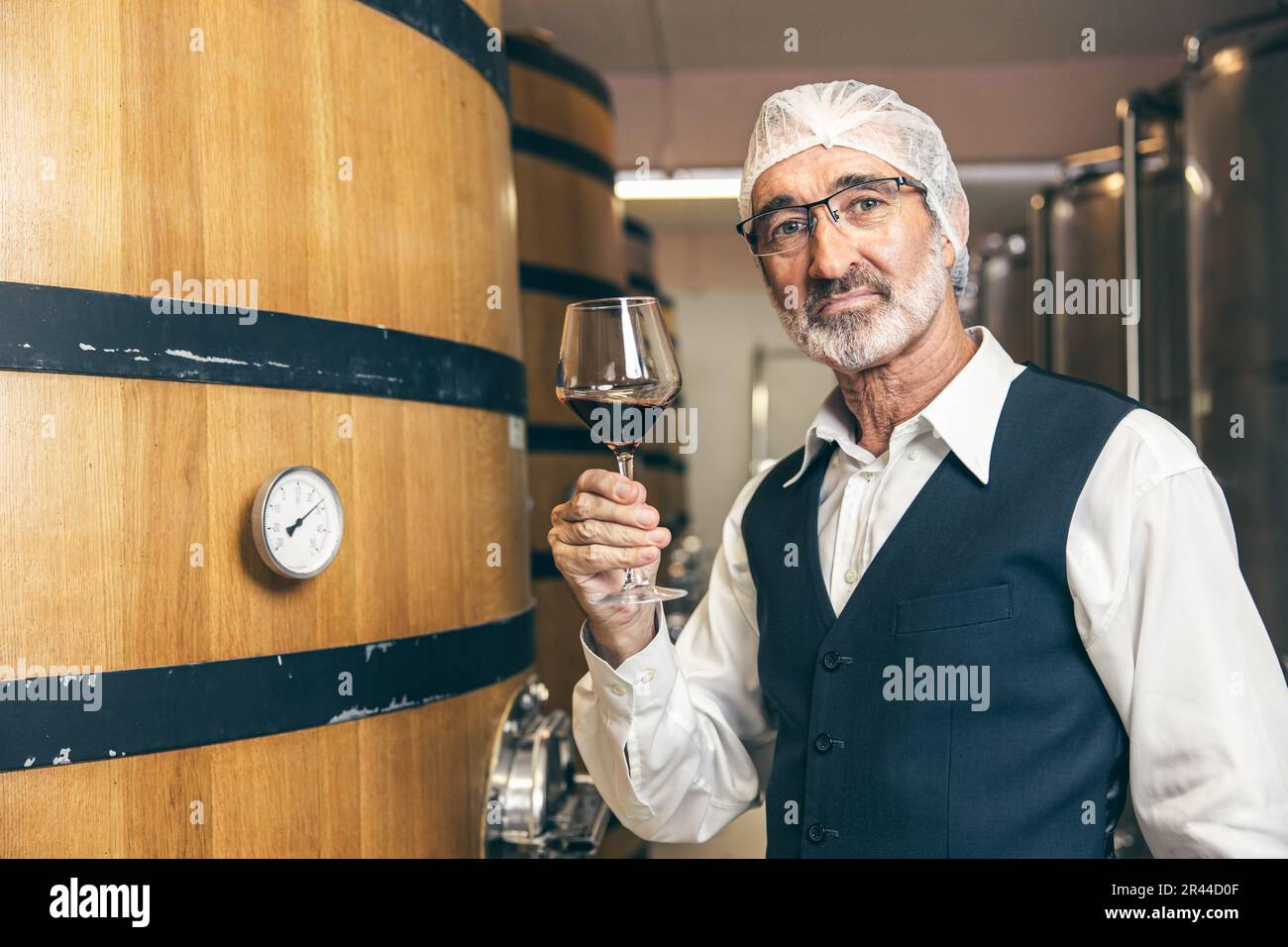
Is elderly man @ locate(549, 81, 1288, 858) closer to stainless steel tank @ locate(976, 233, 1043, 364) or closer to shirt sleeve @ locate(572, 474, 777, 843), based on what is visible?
shirt sleeve @ locate(572, 474, 777, 843)

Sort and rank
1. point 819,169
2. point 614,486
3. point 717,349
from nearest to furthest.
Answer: point 614,486, point 819,169, point 717,349

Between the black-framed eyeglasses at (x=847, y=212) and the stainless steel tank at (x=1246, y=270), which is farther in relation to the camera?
the stainless steel tank at (x=1246, y=270)

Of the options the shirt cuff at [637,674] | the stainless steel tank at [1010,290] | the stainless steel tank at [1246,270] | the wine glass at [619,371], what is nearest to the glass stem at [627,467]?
the wine glass at [619,371]

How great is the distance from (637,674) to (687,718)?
0.16 metres

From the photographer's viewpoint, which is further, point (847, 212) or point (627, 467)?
point (847, 212)

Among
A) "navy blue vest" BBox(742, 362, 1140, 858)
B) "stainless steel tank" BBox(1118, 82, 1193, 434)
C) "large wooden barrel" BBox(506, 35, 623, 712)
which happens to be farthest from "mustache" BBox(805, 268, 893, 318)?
"stainless steel tank" BBox(1118, 82, 1193, 434)

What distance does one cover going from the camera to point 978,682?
54.2 inches

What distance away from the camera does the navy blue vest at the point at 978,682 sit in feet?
4.44

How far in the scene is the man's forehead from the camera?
1.54 metres

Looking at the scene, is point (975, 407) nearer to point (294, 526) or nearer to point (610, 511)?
point (610, 511)

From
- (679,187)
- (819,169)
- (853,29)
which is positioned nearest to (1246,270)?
(819,169)

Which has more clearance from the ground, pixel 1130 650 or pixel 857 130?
pixel 857 130

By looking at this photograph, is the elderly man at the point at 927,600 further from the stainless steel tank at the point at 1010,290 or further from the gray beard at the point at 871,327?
the stainless steel tank at the point at 1010,290

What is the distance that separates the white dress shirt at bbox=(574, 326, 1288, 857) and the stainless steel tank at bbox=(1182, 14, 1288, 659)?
2.33m
